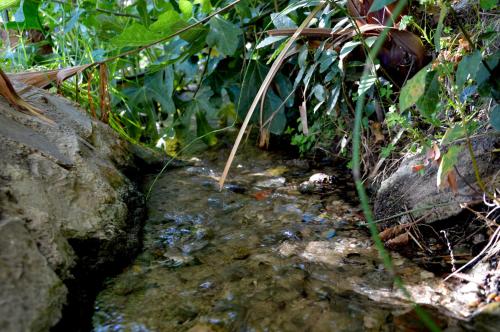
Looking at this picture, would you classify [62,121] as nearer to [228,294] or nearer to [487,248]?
[228,294]

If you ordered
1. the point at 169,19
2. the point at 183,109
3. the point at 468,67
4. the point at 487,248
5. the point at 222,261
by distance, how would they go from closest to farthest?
the point at 468,67
the point at 487,248
the point at 222,261
the point at 169,19
the point at 183,109

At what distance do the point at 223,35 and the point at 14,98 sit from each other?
98cm

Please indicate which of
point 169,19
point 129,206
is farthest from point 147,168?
point 169,19

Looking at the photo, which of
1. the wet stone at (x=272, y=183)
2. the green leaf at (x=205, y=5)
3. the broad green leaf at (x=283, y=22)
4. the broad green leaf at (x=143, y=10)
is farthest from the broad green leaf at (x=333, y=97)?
the broad green leaf at (x=143, y=10)

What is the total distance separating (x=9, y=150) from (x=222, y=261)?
0.75m

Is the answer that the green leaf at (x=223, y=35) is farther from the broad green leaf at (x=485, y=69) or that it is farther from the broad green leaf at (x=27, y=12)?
the broad green leaf at (x=485, y=69)

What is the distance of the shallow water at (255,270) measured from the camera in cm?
117

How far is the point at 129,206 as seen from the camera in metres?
1.78

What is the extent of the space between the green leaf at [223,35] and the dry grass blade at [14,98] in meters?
0.87

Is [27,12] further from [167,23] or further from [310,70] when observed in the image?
[310,70]

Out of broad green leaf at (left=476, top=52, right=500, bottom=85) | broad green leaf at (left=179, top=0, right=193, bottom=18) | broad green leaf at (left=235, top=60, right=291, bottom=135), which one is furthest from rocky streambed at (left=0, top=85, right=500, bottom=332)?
broad green leaf at (left=179, top=0, right=193, bottom=18)

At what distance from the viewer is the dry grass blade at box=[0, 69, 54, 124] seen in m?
1.60

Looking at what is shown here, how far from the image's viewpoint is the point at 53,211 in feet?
4.31

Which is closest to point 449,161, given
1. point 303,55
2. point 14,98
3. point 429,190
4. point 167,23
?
point 429,190
